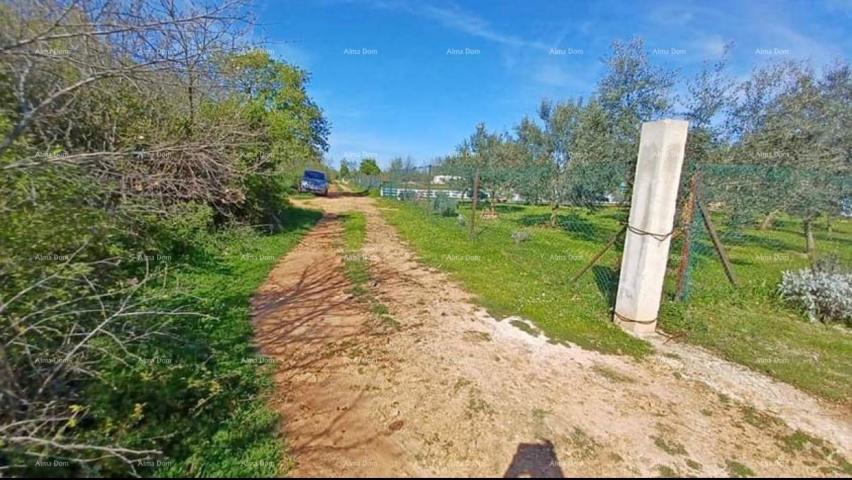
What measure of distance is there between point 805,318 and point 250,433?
6790 millimetres

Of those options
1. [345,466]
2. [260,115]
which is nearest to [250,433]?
[345,466]

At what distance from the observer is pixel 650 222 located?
381cm

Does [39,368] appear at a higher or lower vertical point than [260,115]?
lower

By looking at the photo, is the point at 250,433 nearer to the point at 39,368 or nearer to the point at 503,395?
the point at 39,368

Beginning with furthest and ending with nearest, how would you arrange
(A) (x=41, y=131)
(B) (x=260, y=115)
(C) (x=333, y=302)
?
(B) (x=260, y=115)
(C) (x=333, y=302)
(A) (x=41, y=131)

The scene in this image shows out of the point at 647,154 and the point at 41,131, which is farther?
the point at 647,154

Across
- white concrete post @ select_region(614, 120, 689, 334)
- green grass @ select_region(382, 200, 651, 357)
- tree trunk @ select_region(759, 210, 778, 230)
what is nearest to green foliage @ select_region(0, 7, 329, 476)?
green grass @ select_region(382, 200, 651, 357)

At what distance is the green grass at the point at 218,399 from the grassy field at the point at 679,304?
2.87m

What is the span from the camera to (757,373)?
3322 millimetres

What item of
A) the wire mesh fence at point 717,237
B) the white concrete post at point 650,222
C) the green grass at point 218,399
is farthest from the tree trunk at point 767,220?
the green grass at point 218,399

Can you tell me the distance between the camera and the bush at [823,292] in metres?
4.61

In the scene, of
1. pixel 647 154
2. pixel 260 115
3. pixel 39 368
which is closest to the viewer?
pixel 39 368

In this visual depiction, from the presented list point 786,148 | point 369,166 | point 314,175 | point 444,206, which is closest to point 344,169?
point 369,166

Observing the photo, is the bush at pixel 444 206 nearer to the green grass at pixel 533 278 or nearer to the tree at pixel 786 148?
the green grass at pixel 533 278
